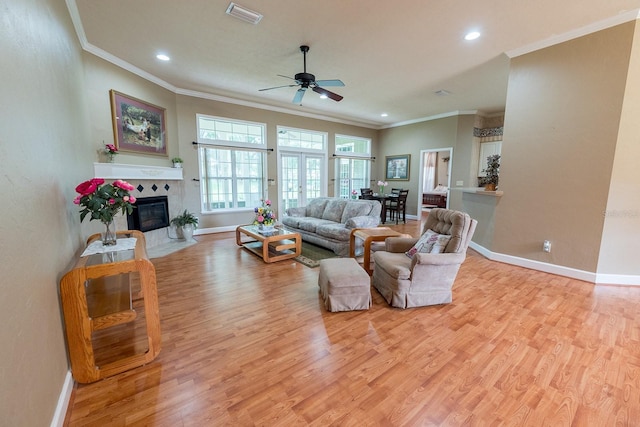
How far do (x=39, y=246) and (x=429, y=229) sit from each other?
3.26m

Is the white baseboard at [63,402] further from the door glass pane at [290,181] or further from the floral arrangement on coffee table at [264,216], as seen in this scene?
the door glass pane at [290,181]

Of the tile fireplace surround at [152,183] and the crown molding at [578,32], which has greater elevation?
the crown molding at [578,32]

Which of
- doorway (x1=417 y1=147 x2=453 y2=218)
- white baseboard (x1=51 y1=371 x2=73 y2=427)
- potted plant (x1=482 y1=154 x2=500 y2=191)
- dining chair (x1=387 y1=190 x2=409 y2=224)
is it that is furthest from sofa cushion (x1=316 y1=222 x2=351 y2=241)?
doorway (x1=417 y1=147 x2=453 y2=218)

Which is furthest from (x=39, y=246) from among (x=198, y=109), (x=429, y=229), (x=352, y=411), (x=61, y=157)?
(x=198, y=109)

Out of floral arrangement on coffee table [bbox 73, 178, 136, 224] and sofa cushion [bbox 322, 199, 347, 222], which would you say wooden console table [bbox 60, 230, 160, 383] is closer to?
floral arrangement on coffee table [bbox 73, 178, 136, 224]

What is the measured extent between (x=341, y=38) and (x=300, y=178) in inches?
170

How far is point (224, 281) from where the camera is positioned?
334cm

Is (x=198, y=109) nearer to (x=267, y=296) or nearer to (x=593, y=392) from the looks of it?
(x=267, y=296)

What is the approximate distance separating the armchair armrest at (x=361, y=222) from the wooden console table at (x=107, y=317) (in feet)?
9.75

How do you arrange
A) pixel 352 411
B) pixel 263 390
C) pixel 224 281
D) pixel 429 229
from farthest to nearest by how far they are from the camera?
pixel 224 281 → pixel 429 229 → pixel 263 390 → pixel 352 411

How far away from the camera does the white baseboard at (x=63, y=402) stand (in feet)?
4.36

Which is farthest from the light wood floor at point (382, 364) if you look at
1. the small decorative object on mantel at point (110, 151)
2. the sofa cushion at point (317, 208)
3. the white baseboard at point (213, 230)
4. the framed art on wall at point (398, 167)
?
the framed art on wall at point (398, 167)

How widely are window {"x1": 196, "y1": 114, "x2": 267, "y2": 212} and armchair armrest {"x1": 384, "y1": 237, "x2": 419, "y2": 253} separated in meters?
4.27

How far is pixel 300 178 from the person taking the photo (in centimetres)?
742
